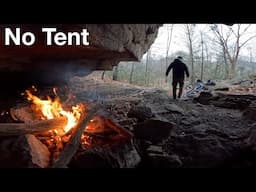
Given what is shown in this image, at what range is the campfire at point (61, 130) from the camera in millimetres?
3642

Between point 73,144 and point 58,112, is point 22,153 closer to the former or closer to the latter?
point 73,144

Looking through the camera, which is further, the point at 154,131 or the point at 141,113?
the point at 141,113

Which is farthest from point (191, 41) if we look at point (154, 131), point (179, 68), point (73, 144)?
point (73, 144)

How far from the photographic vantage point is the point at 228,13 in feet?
11.3

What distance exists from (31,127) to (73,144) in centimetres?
66

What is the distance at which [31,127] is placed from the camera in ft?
12.6

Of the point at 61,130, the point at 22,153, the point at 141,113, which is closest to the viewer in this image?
the point at 22,153

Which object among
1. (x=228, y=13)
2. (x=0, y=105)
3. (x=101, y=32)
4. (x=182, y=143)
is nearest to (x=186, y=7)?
(x=228, y=13)

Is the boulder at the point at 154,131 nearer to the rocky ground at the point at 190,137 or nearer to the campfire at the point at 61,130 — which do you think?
the rocky ground at the point at 190,137

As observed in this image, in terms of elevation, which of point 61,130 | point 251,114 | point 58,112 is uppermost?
point 58,112

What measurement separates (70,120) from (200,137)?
238cm

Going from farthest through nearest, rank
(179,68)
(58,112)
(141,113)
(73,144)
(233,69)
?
(233,69) < (179,68) < (141,113) < (58,112) < (73,144)

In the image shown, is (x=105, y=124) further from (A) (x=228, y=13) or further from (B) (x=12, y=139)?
(A) (x=228, y=13)

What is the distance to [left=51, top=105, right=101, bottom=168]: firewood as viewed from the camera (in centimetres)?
346
